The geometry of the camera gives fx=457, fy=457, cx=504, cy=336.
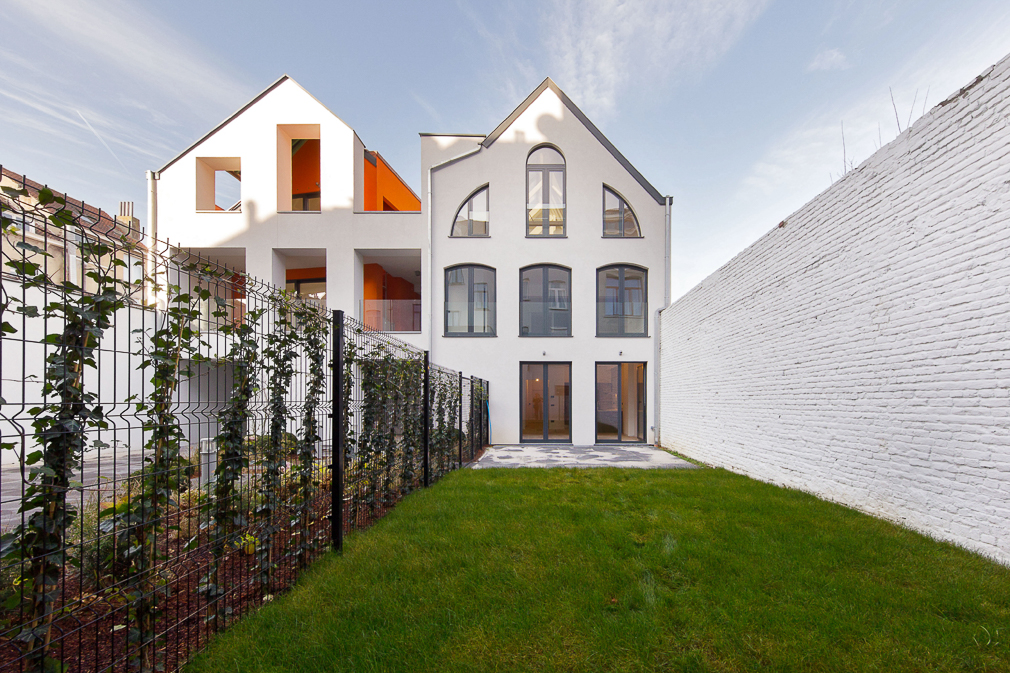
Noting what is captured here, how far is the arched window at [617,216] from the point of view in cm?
1269

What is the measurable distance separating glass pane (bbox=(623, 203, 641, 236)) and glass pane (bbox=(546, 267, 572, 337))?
2041 mm

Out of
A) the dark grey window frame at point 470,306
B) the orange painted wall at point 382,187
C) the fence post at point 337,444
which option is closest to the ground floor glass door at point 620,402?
the dark grey window frame at point 470,306

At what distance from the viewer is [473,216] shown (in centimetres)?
1260

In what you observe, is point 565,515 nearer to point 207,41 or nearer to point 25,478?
point 25,478

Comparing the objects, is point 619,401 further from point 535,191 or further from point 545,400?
point 535,191

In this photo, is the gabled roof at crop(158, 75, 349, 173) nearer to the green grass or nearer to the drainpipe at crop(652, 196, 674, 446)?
the drainpipe at crop(652, 196, 674, 446)

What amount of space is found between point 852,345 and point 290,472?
5787 mm

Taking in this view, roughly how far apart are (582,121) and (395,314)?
7.49 meters

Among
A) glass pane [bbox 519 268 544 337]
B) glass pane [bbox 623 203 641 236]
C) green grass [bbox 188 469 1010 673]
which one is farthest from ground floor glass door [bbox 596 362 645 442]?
green grass [bbox 188 469 1010 673]

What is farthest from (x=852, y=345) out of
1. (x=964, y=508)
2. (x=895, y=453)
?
(x=964, y=508)

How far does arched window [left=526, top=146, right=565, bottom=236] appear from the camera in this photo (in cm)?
1265

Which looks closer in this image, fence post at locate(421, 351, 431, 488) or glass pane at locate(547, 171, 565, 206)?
fence post at locate(421, 351, 431, 488)

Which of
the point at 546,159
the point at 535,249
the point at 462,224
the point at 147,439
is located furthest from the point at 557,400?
the point at 147,439

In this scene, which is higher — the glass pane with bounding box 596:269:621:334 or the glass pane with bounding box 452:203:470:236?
the glass pane with bounding box 452:203:470:236
